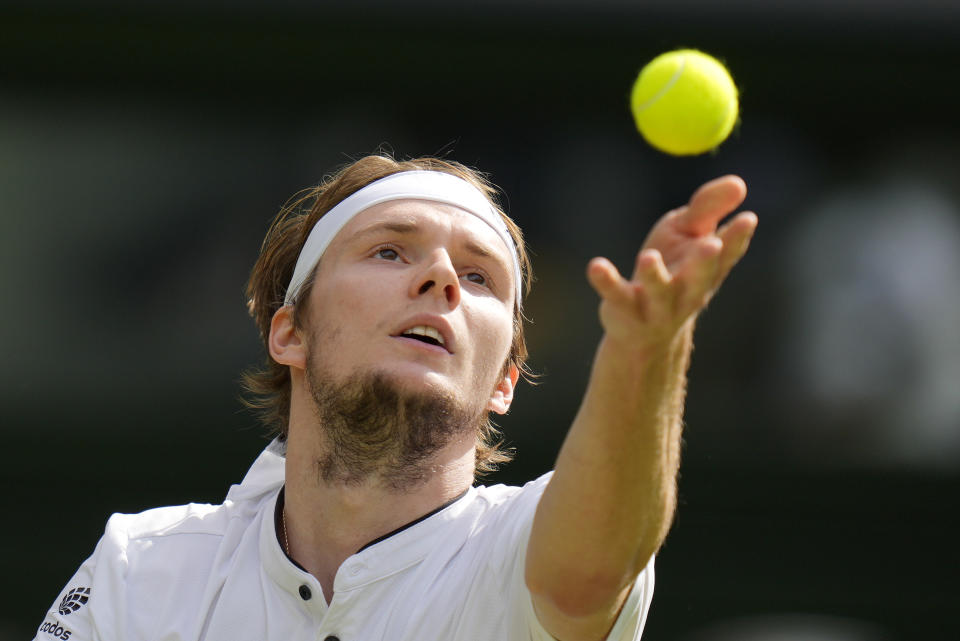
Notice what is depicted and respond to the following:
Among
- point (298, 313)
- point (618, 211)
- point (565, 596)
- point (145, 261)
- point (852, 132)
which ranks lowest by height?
point (565, 596)

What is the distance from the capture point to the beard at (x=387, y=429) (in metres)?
3.30

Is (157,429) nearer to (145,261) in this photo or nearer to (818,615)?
(145,261)

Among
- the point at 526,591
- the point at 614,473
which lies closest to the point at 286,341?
the point at 526,591

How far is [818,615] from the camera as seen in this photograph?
794 centimetres

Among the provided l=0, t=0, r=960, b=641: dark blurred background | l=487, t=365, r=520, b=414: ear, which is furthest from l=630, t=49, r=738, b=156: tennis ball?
l=0, t=0, r=960, b=641: dark blurred background

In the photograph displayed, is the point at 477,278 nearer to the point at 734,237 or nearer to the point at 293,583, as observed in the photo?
the point at 293,583

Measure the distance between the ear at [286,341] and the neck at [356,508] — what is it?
336 mm

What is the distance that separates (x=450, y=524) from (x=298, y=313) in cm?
93

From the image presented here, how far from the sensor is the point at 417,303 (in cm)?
340

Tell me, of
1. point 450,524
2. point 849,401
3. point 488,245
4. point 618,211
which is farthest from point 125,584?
point 849,401

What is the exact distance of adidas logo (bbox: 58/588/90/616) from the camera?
339 cm

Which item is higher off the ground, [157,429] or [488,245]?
[488,245]

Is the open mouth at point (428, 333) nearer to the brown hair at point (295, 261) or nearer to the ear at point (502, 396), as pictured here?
the ear at point (502, 396)

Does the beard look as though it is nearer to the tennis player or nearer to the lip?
the tennis player
